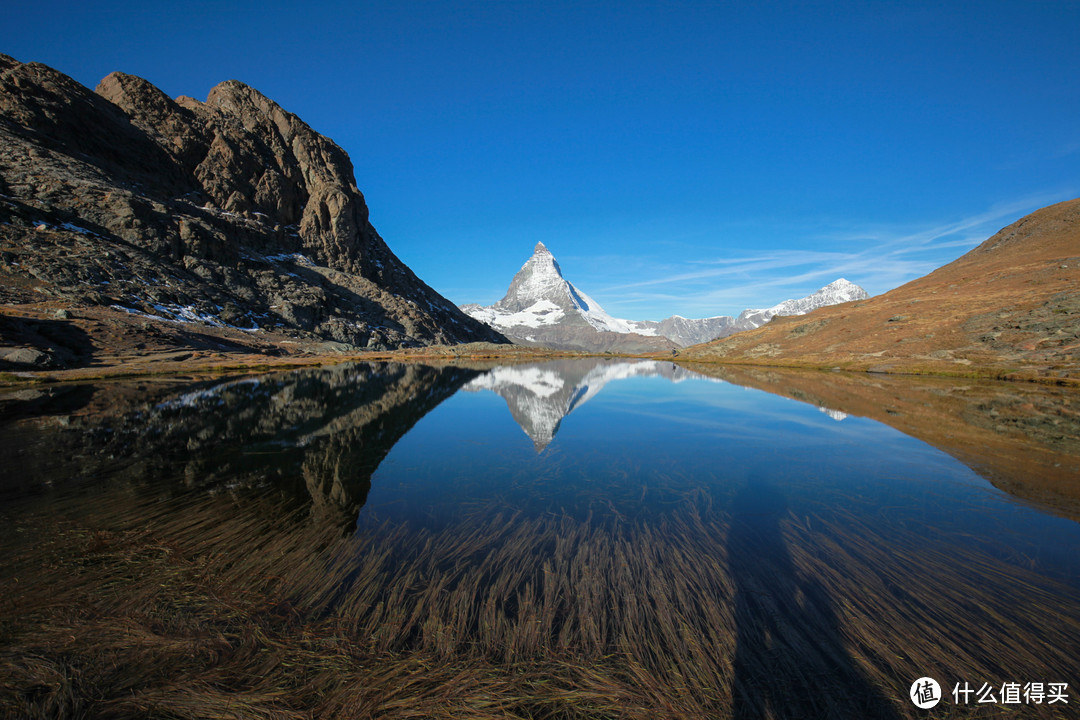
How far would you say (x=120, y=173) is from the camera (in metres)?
137

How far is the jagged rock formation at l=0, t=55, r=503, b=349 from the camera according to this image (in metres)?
89.3

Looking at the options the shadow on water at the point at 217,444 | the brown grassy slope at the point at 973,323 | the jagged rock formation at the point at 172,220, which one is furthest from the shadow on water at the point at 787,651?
the jagged rock formation at the point at 172,220

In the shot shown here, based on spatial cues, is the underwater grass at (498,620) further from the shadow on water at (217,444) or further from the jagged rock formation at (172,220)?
the jagged rock formation at (172,220)

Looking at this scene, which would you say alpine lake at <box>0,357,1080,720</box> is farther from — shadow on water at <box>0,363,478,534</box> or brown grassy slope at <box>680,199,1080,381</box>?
brown grassy slope at <box>680,199,1080,381</box>

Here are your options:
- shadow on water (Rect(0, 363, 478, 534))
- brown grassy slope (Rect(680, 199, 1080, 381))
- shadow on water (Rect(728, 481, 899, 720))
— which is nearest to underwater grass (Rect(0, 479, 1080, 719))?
shadow on water (Rect(728, 481, 899, 720))

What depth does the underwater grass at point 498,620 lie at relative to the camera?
4848mm

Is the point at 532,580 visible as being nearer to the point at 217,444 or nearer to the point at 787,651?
the point at 787,651

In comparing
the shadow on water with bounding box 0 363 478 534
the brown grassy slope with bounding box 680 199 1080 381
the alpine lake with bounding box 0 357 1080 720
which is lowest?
the shadow on water with bounding box 0 363 478 534

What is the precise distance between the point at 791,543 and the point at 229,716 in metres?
10.4

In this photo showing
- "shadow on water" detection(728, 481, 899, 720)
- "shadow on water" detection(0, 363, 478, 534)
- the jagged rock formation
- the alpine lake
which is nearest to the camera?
"shadow on water" detection(728, 481, 899, 720)

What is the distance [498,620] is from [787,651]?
418cm

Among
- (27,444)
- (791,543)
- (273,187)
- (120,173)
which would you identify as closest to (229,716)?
(791,543)

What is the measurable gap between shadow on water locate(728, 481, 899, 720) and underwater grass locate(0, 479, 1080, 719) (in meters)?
0.03

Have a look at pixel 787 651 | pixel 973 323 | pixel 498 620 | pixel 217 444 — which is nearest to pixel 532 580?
pixel 498 620
